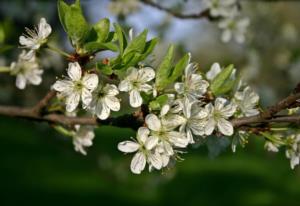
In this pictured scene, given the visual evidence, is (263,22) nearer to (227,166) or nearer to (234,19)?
(227,166)

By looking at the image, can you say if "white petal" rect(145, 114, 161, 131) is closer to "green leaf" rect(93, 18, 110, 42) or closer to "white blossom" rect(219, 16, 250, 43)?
"green leaf" rect(93, 18, 110, 42)

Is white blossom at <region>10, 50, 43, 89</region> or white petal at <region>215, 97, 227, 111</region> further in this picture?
white blossom at <region>10, 50, 43, 89</region>

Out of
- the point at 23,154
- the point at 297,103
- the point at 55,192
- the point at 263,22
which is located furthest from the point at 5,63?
the point at 23,154

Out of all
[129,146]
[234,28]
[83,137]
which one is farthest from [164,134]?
[234,28]

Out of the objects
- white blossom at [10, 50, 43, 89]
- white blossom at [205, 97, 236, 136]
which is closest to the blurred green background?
white blossom at [10, 50, 43, 89]

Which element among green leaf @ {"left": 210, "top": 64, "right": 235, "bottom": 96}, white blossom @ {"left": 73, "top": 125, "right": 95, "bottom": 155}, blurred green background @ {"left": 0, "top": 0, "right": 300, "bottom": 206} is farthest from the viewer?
blurred green background @ {"left": 0, "top": 0, "right": 300, "bottom": 206}

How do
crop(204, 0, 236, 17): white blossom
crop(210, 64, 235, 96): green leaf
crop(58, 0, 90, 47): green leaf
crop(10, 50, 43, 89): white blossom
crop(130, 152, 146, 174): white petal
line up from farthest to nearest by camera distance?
crop(204, 0, 236, 17): white blossom, crop(10, 50, 43, 89): white blossom, crop(210, 64, 235, 96): green leaf, crop(130, 152, 146, 174): white petal, crop(58, 0, 90, 47): green leaf
